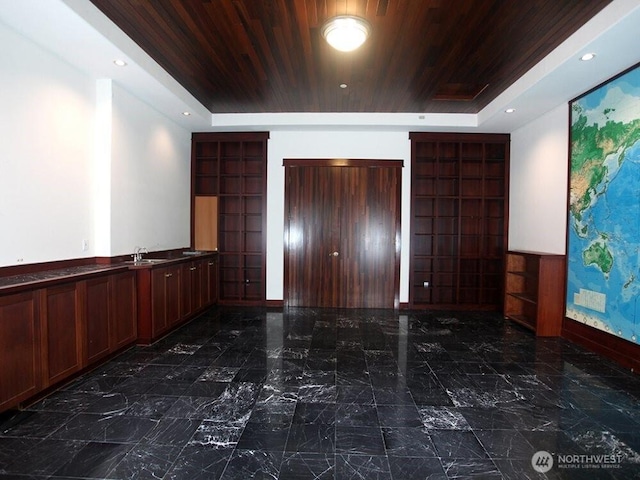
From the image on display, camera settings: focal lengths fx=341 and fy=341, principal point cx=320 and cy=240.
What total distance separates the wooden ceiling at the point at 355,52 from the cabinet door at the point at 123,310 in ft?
8.08

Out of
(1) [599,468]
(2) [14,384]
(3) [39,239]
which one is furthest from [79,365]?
(1) [599,468]

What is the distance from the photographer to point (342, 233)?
5.96 metres

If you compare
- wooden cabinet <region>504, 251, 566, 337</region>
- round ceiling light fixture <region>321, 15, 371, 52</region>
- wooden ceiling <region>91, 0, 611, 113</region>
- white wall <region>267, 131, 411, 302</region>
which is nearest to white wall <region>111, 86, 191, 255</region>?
wooden ceiling <region>91, 0, 611, 113</region>

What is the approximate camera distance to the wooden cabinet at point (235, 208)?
6117 millimetres

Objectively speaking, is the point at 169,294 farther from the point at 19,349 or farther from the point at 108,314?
the point at 19,349

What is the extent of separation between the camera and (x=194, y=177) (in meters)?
6.12

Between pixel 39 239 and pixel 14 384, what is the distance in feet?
4.39

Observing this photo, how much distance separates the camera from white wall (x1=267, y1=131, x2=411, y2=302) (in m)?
5.92

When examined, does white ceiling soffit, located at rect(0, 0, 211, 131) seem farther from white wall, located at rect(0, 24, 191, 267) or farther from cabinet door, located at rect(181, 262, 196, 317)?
cabinet door, located at rect(181, 262, 196, 317)

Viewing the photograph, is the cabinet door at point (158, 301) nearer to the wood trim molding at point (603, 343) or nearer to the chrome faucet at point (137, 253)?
the chrome faucet at point (137, 253)

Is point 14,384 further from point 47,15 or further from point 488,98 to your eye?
point 488,98

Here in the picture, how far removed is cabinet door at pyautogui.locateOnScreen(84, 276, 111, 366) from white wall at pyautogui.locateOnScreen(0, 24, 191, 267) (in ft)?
1.75

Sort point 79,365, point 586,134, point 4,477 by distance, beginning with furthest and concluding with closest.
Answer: point 586,134 → point 79,365 → point 4,477

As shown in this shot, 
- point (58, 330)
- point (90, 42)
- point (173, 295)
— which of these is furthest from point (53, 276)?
point (90, 42)
